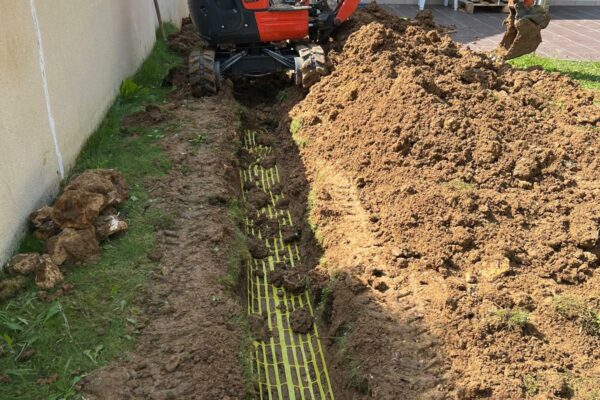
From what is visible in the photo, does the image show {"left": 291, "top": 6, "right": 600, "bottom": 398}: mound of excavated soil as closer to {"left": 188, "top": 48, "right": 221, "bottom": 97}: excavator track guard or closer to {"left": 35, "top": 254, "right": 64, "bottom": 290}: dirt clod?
{"left": 188, "top": 48, "right": 221, "bottom": 97}: excavator track guard

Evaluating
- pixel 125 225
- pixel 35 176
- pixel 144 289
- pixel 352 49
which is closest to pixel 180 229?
pixel 125 225

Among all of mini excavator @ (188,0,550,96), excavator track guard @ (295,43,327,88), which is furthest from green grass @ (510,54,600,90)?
excavator track guard @ (295,43,327,88)

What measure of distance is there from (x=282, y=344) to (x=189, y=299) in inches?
34.2

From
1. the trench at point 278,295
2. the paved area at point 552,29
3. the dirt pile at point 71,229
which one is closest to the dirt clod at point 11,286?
the dirt pile at point 71,229

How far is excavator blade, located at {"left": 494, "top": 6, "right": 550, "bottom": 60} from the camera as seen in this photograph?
8664 mm

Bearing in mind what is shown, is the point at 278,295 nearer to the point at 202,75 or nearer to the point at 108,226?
the point at 108,226

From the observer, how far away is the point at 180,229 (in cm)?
534

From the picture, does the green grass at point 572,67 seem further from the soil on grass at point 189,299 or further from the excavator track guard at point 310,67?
the soil on grass at point 189,299

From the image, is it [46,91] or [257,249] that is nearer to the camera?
[46,91]

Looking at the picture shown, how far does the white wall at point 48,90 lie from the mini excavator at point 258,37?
127 cm

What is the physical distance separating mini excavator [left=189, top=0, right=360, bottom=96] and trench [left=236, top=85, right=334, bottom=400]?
69.8 inches

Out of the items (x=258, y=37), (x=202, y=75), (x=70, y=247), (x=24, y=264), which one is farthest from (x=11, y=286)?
(x=258, y=37)

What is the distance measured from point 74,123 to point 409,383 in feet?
14.9

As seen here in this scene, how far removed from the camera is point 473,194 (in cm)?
516
